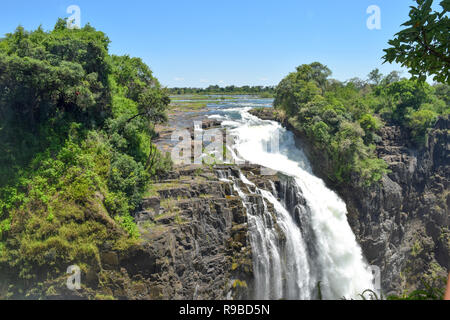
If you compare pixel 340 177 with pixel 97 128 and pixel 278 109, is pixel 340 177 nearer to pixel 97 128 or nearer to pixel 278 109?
pixel 278 109

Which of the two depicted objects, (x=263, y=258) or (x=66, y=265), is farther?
(x=263, y=258)

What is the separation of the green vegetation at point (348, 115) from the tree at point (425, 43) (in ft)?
66.8

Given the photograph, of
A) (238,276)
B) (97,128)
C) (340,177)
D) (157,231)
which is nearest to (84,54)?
(97,128)

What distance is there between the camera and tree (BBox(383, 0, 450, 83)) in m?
3.74

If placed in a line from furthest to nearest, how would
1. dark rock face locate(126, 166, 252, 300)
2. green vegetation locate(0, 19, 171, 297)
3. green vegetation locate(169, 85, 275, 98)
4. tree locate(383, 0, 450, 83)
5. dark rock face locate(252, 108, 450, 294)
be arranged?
green vegetation locate(169, 85, 275, 98) < dark rock face locate(252, 108, 450, 294) < dark rock face locate(126, 166, 252, 300) < green vegetation locate(0, 19, 171, 297) < tree locate(383, 0, 450, 83)

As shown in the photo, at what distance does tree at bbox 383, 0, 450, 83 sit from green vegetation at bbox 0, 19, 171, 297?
38.5 ft

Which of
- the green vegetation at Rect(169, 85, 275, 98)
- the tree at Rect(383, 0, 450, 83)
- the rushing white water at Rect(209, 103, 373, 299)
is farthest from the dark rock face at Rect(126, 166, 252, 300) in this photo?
the green vegetation at Rect(169, 85, 275, 98)

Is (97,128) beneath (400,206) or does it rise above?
above

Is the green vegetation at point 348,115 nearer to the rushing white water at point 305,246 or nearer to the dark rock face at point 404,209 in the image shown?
the dark rock face at point 404,209

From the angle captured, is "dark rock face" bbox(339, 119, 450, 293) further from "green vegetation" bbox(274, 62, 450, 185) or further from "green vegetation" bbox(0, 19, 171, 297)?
"green vegetation" bbox(0, 19, 171, 297)

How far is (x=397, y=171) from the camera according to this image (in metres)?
26.1

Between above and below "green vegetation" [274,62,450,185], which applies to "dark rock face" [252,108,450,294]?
below

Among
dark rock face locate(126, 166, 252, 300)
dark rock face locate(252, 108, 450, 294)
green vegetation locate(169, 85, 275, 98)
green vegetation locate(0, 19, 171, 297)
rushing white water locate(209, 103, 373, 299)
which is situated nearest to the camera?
green vegetation locate(0, 19, 171, 297)

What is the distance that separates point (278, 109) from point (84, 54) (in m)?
24.6
